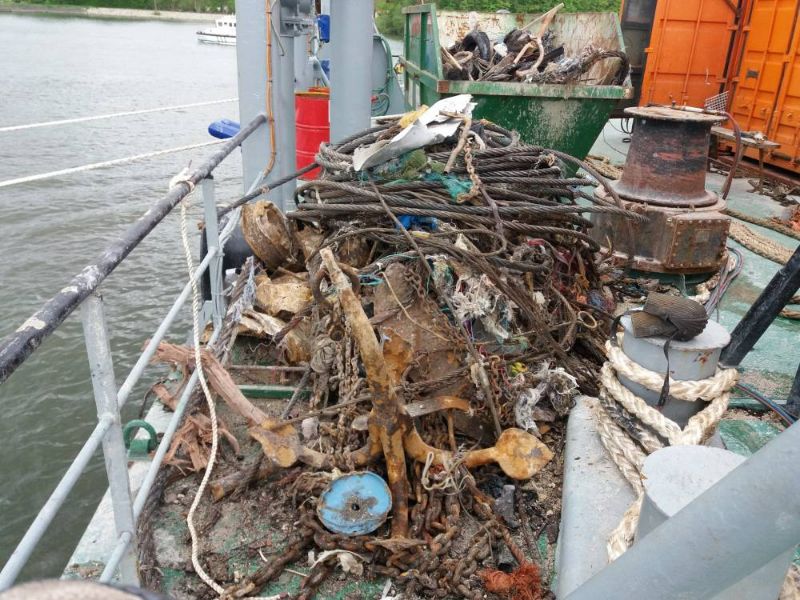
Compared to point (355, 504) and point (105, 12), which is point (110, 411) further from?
point (105, 12)

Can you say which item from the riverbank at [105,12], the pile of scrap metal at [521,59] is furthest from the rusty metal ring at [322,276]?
the riverbank at [105,12]

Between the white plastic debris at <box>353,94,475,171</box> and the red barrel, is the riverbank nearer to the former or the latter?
the red barrel

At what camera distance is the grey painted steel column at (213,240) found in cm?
317

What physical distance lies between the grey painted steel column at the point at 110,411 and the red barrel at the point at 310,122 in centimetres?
545

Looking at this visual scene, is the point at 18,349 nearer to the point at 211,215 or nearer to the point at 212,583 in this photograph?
the point at 212,583

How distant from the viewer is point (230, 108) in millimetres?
17344

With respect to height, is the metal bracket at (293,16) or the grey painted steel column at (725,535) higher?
the metal bracket at (293,16)

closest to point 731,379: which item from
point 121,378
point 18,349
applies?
point 18,349

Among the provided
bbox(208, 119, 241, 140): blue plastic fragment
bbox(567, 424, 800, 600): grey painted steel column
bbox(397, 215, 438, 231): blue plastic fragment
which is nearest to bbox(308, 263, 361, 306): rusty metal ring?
bbox(397, 215, 438, 231): blue plastic fragment

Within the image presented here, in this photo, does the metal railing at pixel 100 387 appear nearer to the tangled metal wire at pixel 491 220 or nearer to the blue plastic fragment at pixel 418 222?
the tangled metal wire at pixel 491 220

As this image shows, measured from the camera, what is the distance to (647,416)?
2252 millimetres

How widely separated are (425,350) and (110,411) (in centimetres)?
146

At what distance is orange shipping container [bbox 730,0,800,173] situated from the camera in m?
7.70

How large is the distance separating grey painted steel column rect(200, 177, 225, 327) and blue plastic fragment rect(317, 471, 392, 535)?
1547 mm
